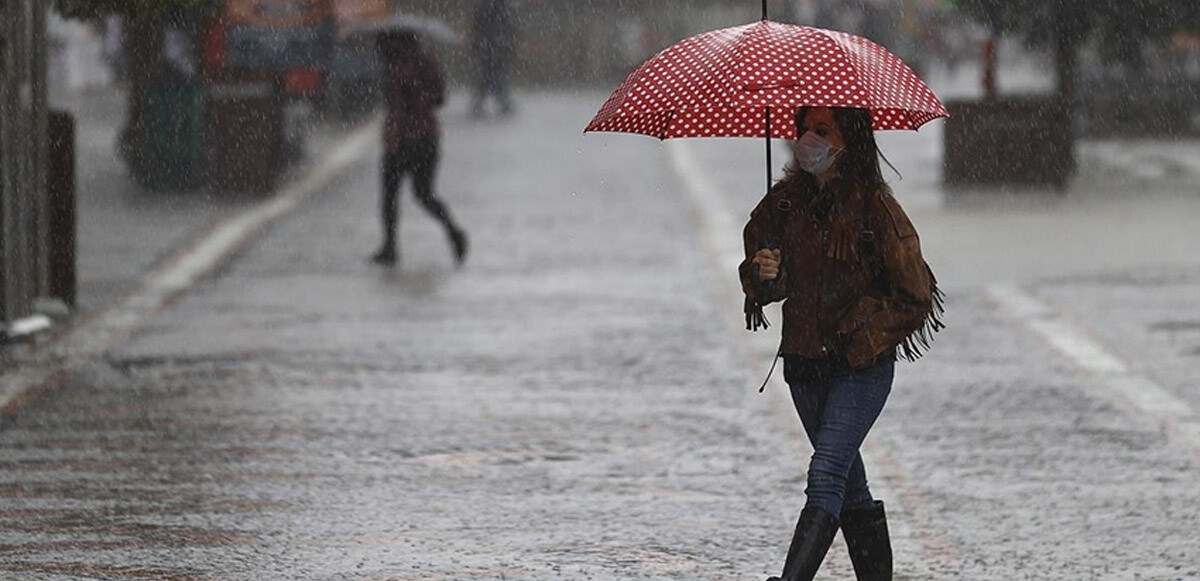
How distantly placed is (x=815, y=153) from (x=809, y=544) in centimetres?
101

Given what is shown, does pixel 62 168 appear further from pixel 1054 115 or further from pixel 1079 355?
pixel 1054 115

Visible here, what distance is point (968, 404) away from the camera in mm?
11383

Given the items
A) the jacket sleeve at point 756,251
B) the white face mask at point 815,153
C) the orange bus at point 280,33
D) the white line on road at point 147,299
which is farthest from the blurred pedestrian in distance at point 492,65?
the white face mask at point 815,153

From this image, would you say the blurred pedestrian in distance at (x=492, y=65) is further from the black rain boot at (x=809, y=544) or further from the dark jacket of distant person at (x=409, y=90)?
the black rain boot at (x=809, y=544)

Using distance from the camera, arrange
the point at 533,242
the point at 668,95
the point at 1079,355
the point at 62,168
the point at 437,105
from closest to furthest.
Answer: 1. the point at 668,95
2. the point at 1079,355
3. the point at 62,168
4. the point at 437,105
5. the point at 533,242

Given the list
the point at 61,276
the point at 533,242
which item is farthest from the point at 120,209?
the point at 61,276

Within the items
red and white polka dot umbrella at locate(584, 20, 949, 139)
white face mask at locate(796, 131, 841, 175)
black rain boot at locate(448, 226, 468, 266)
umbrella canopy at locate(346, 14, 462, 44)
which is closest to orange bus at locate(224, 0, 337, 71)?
umbrella canopy at locate(346, 14, 462, 44)

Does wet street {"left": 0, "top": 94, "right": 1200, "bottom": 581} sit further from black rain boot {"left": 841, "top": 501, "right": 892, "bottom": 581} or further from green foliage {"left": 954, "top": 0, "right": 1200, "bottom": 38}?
green foliage {"left": 954, "top": 0, "right": 1200, "bottom": 38}

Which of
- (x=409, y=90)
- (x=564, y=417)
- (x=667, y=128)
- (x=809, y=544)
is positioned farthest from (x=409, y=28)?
(x=809, y=544)

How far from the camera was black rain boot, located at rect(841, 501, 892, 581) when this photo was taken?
718 centimetres

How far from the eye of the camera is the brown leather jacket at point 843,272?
22.1 feet

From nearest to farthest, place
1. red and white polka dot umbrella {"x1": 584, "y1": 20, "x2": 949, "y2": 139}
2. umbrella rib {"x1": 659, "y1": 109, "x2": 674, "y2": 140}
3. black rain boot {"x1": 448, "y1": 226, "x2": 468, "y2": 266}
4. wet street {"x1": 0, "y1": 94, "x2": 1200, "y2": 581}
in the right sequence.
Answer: red and white polka dot umbrella {"x1": 584, "y1": 20, "x2": 949, "y2": 139}
umbrella rib {"x1": 659, "y1": 109, "x2": 674, "y2": 140}
wet street {"x1": 0, "y1": 94, "x2": 1200, "y2": 581}
black rain boot {"x1": 448, "y1": 226, "x2": 468, "y2": 266}

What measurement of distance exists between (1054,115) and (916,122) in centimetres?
1559

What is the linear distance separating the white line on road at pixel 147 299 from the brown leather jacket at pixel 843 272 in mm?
5334
